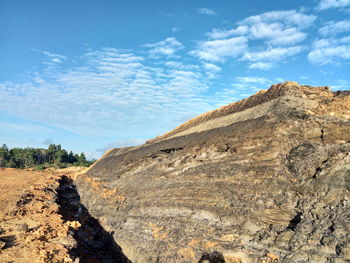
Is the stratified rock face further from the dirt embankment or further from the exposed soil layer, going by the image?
the dirt embankment

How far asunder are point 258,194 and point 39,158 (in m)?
63.8

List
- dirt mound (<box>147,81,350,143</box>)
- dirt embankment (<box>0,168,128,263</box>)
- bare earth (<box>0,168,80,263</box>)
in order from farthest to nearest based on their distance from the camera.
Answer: dirt mound (<box>147,81,350,143</box>), dirt embankment (<box>0,168,128,263</box>), bare earth (<box>0,168,80,263</box>)

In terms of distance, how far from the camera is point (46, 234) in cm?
903

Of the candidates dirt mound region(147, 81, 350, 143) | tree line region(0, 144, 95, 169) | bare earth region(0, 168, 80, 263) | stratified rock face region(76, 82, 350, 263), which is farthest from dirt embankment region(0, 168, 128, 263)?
tree line region(0, 144, 95, 169)

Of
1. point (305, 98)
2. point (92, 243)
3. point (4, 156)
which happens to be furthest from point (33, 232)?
point (4, 156)

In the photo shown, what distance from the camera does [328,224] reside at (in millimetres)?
6578

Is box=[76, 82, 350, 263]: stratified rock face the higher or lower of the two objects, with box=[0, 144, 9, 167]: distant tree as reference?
lower

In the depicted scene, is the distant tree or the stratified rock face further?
the distant tree

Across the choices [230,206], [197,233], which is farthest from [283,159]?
[197,233]

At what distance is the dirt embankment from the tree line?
122 ft

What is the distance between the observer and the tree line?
53059 millimetres

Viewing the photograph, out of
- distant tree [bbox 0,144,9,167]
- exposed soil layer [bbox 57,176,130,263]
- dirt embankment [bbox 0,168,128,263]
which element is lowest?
exposed soil layer [bbox 57,176,130,263]

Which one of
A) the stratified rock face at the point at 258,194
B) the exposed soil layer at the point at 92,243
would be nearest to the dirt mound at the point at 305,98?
the stratified rock face at the point at 258,194

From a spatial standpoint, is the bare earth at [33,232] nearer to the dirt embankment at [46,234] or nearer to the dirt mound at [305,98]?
the dirt embankment at [46,234]
